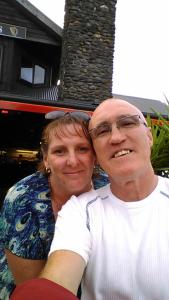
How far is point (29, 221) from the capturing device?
6.10 ft

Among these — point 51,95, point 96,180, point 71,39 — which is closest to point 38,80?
point 51,95

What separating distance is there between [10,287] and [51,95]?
31.7 ft

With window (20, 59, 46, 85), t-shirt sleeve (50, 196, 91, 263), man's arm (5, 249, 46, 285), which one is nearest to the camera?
t-shirt sleeve (50, 196, 91, 263)

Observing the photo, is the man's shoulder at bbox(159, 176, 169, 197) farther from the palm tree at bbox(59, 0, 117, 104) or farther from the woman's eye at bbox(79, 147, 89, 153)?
the palm tree at bbox(59, 0, 117, 104)

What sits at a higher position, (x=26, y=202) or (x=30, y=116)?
(x=26, y=202)

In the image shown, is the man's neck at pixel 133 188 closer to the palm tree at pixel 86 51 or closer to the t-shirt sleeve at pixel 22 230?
the t-shirt sleeve at pixel 22 230

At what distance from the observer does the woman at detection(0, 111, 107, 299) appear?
1.84 m

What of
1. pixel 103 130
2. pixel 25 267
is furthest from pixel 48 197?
pixel 103 130

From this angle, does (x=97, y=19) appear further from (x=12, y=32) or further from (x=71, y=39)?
(x=12, y=32)

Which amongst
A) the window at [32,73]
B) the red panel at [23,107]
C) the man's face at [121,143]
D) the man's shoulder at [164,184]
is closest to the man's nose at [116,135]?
the man's face at [121,143]

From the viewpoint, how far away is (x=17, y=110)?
261 inches

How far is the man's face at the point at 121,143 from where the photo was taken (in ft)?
5.28

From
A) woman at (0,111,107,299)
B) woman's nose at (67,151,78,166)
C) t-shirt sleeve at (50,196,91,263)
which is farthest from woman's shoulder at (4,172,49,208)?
t-shirt sleeve at (50,196,91,263)

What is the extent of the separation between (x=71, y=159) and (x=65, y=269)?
2.07ft
